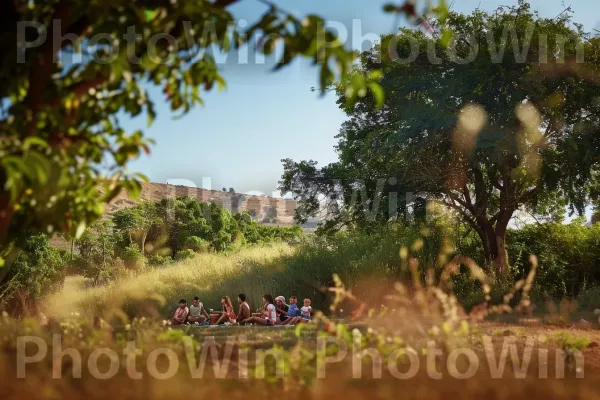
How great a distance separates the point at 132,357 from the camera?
447 cm

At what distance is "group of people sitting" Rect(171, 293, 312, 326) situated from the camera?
10539 mm

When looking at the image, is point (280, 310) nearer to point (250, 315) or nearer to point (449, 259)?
point (250, 315)

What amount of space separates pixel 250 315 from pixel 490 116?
7311 mm

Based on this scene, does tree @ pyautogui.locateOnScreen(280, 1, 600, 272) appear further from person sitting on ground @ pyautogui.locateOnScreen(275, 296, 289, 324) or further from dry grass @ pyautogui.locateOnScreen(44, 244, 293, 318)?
person sitting on ground @ pyautogui.locateOnScreen(275, 296, 289, 324)

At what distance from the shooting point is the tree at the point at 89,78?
3332mm

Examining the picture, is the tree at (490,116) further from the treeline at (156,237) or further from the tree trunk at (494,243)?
the treeline at (156,237)

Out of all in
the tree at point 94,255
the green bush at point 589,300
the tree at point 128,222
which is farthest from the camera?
the tree at point 128,222

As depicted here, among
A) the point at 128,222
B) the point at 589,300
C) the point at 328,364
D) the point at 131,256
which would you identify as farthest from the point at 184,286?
the point at 128,222

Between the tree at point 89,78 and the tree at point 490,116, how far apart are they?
1017cm

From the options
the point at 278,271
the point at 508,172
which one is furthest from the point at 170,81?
the point at 508,172

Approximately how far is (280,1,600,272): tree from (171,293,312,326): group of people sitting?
4.93 m

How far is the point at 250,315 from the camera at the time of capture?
11.3 metres

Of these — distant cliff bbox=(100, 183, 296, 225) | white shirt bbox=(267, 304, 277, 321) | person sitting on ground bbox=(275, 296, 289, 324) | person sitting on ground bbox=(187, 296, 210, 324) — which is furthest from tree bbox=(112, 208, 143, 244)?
white shirt bbox=(267, 304, 277, 321)

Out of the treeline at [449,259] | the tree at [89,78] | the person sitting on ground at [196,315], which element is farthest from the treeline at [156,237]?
the tree at [89,78]
